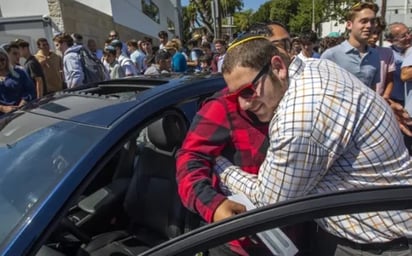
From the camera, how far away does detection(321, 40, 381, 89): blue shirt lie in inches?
147

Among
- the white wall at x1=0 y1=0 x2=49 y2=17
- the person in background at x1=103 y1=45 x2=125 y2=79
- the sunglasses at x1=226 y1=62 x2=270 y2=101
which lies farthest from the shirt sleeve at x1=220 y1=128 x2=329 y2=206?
the white wall at x1=0 y1=0 x2=49 y2=17

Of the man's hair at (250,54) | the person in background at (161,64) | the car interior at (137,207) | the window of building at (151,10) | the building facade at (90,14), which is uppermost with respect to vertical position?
the window of building at (151,10)

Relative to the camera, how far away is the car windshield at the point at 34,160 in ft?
5.05

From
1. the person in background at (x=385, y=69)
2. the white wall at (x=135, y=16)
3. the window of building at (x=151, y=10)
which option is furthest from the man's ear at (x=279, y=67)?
the window of building at (x=151, y=10)

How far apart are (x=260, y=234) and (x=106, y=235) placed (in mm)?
1396

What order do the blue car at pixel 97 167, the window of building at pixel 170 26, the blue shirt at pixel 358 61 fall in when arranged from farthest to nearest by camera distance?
the window of building at pixel 170 26
the blue shirt at pixel 358 61
the blue car at pixel 97 167

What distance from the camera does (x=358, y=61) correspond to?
147 inches

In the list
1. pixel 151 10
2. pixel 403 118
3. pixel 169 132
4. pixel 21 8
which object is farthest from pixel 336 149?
pixel 151 10

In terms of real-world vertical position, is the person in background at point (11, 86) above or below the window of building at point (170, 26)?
Result: below

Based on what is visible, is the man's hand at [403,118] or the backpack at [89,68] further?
the backpack at [89,68]

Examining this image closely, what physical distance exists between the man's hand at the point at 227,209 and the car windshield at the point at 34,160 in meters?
0.61

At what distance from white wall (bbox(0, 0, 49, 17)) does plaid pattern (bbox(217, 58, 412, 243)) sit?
14035 millimetres

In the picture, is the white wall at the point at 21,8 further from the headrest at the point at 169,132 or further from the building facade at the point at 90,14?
the headrest at the point at 169,132

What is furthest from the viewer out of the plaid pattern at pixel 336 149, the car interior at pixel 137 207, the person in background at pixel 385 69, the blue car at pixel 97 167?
the person in background at pixel 385 69
